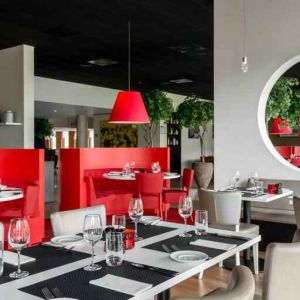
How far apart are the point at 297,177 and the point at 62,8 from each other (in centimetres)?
414

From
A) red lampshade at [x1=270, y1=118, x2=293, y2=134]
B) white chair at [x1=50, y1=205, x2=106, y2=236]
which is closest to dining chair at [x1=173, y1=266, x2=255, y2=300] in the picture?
white chair at [x1=50, y1=205, x2=106, y2=236]

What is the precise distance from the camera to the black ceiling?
6.02 meters

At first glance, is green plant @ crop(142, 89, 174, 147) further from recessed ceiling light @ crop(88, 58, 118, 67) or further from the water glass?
the water glass

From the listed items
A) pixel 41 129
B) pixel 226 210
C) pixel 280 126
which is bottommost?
pixel 226 210

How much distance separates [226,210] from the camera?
402 centimetres

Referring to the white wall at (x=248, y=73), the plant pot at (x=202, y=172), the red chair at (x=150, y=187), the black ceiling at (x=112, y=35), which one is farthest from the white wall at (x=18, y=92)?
the plant pot at (x=202, y=172)

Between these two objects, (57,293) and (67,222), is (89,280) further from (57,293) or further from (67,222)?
(67,222)

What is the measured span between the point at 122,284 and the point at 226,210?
2.56 m

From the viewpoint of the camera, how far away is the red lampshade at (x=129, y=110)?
6.41m

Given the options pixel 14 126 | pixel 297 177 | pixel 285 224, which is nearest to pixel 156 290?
pixel 285 224

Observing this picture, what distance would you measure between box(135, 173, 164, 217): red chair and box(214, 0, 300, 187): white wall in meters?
0.90

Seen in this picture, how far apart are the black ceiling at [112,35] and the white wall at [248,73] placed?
2.42ft

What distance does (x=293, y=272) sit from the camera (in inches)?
75.0

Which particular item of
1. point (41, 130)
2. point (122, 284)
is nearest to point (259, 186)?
point (122, 284)
